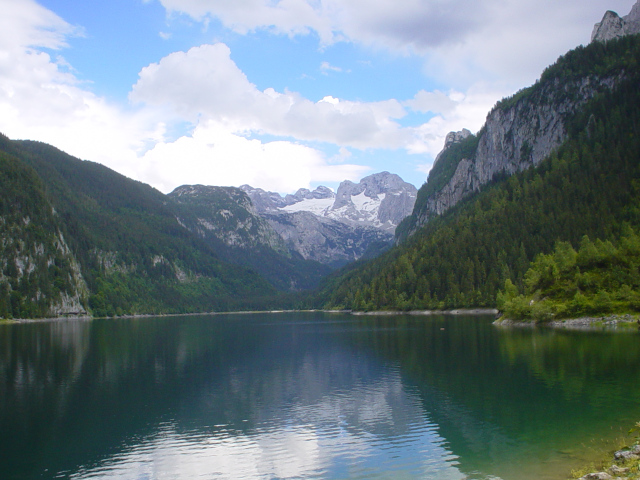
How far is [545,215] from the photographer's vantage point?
522 feet

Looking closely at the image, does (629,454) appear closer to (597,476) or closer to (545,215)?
→ (597,476)

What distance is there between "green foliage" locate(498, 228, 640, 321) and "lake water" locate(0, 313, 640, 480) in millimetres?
26995

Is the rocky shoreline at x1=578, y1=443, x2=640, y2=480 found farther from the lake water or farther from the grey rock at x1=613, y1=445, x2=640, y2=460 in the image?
the lake water

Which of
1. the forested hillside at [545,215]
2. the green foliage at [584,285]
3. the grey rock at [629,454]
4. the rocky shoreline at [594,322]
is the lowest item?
the rocky shoreline at [594,322]

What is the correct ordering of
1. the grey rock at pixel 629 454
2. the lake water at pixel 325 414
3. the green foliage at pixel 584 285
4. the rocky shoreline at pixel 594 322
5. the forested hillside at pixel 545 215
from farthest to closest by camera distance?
the forested hillside at pixel 545 215 < the green foliage at pixel 584 285 < the rocky shoreline at pixel 594 322 < the lake water at pixel 325 414 < the grey rock at pixel 629 454

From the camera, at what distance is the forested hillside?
474ft

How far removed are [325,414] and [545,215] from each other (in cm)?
14510

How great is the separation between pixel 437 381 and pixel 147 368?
3248cm

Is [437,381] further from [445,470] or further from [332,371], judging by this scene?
[445,470]

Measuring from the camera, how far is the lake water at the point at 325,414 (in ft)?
78.9

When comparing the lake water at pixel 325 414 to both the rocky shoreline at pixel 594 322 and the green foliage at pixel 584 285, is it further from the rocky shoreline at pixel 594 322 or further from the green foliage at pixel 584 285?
the green foliage at pixel 584 285

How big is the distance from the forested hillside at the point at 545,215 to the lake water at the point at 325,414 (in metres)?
92.0

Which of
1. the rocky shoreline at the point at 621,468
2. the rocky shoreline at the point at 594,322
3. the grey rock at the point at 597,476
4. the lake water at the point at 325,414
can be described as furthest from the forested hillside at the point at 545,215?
the grey rock at the point at 597,476

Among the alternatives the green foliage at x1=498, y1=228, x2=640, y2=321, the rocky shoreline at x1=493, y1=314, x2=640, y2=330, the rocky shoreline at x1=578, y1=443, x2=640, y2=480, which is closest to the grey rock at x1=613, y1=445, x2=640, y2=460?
the rocky shoreline at x1=578, y1=443, x2=640, y2=480
